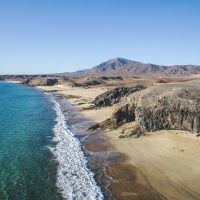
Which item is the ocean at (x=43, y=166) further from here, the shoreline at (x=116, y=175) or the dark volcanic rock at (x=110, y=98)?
the dark volcanic rock at (x=110, y=98)

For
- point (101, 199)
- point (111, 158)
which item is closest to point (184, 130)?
point (111, 158)

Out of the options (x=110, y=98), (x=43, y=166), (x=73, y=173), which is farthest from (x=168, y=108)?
(x=110, y=98)

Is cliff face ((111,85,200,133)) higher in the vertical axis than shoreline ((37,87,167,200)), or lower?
higher

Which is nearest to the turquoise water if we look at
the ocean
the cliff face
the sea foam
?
the ocean

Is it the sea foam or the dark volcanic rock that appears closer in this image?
the sea foam

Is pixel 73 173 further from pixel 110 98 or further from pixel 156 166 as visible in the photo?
pixel 110 98

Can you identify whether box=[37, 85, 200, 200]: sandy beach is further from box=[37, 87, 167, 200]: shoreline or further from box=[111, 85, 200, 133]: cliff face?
box=[111, 85, 200, 133]: cliff face

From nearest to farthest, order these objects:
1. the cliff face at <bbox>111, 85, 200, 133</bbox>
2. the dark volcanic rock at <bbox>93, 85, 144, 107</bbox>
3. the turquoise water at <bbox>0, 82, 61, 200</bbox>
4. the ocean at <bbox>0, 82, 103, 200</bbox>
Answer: the ocean at <bbox>0, 82, 103, 200</bbox>, the turquoise water at <bbox>0, 82, 61, 200</bbox>, the cliff face at <bbox>111, 85, 200, 133</bbox>, the dark volcanic rock at <bbox>93, 85, 144, 107</bbox>

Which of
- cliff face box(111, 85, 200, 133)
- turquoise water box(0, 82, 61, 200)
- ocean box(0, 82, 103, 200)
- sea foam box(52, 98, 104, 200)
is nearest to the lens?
sea foam box(52, 98, 104, 200)
